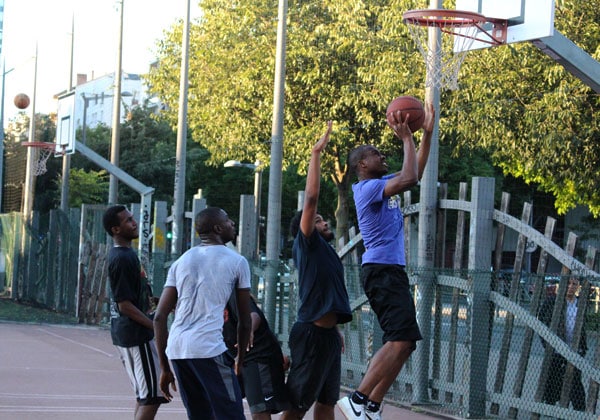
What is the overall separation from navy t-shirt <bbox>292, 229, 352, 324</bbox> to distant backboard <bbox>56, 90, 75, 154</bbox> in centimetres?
1963

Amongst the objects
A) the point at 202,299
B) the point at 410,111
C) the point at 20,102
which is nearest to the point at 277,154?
the point at 410,111

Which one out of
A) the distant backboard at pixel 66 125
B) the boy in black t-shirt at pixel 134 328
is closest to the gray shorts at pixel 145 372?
the boy in black t-shirt at pixel 134 328

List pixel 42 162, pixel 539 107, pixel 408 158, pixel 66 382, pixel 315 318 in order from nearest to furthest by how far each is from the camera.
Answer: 1. pixel 408 158
2. pixel 315 318
3. pixel 66 382
4. pixel 539 107
5. pixel 42 162

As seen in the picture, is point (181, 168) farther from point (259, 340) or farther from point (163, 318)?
point (163, 318)

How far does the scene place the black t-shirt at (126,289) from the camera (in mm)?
8156

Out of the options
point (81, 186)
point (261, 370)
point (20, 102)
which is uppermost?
point (20, 102)

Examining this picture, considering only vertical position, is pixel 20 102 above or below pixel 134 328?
above

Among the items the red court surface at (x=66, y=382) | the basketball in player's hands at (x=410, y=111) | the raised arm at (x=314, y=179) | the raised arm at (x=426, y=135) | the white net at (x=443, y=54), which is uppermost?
the white net at (x=443, y=54)

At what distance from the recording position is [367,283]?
7.43 meters

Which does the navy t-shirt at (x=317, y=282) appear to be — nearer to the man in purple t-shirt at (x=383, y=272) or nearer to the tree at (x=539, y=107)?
the man in purple t-shirt at (x=383, y=272)

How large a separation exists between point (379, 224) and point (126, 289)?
2005 millimetres

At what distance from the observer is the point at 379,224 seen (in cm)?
739

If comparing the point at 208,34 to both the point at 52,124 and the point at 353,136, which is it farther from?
the point at 52,124

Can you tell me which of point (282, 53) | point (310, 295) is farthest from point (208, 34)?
point (310, 295)
